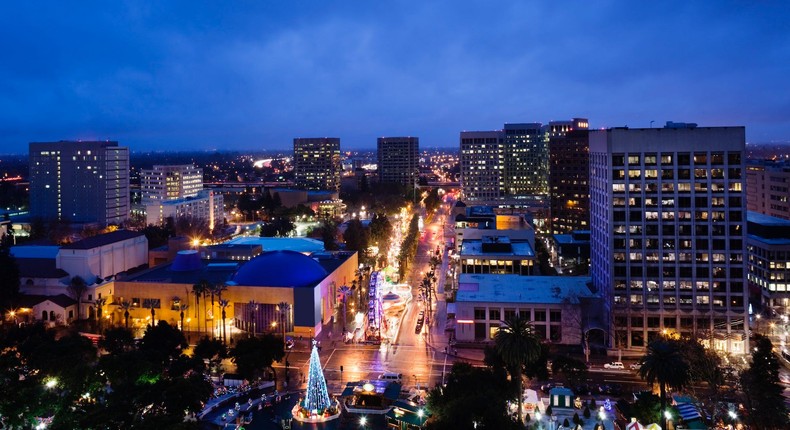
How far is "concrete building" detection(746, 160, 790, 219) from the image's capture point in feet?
288

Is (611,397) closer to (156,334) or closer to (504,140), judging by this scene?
(156,334)

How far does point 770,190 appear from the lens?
91.2 m

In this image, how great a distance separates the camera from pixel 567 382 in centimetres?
3891

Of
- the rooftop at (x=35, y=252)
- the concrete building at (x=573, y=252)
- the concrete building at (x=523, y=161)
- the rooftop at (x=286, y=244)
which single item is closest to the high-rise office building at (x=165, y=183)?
the rooftop at (x=286, y=244)

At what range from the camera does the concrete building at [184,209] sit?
113000 millimetres

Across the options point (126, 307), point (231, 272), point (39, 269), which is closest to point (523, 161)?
Answer: point (231, 272)

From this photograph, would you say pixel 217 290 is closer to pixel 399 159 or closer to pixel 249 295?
pixel 249 295

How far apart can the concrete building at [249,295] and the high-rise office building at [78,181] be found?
59.0m

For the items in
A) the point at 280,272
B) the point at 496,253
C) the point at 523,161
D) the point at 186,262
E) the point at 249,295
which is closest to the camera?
the point at 249,295

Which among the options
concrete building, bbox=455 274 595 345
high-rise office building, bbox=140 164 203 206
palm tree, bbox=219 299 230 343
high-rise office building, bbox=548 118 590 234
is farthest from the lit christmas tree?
high-rise office building, bbox=140 164 203 206

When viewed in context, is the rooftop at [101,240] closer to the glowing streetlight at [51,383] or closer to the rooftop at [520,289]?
the glowing streetlight at [51,383]

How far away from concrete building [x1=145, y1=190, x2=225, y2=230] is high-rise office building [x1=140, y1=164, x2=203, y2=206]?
1530 cm

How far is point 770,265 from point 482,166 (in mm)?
83714

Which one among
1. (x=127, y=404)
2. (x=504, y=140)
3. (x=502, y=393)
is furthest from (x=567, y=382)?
(x=504, y=140)
